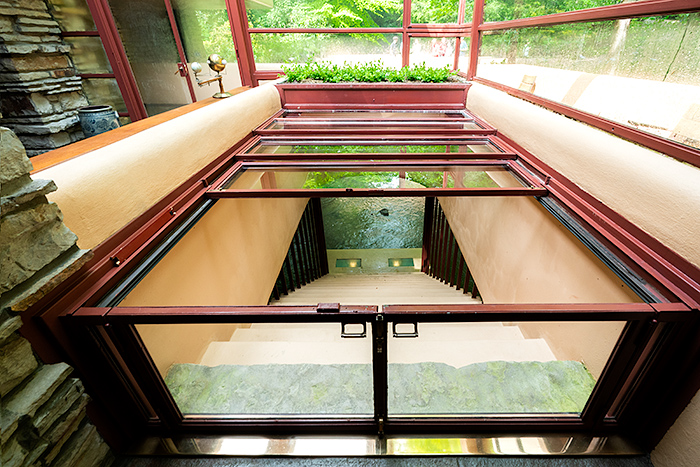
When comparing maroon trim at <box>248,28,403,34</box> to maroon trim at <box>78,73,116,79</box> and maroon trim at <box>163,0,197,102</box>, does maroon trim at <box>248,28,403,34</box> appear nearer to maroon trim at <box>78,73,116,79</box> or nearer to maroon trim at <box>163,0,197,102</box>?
maroon trim at <box>163,0,197,102</box>

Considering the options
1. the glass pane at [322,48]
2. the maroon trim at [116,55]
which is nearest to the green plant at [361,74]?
the glass pane at [322,48]

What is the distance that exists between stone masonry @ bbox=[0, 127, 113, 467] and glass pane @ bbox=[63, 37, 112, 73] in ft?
12.4

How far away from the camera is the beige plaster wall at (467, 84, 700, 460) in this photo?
118cm

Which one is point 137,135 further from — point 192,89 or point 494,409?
point 192,89

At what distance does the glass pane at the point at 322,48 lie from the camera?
4.70 meters

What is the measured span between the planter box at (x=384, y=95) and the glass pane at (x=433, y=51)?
123cm

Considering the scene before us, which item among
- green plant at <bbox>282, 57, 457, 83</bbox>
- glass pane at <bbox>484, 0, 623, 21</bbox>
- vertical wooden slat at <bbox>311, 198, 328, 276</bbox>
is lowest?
vertical wooden slat at <bbox>311, 198, 328, 276</bbox>

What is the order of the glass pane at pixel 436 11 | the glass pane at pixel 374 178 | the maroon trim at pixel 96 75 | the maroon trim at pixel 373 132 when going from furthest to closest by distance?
the glass pane at pixel 436 11 → the maroon trim at pixel 96 75 → the maroon trim at pixel 373 132 → the glass pane at pixel 374 178

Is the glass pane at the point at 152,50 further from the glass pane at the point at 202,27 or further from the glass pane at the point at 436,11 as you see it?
the glass pane at the point at 436,11

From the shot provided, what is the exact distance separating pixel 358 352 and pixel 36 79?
14.1ft

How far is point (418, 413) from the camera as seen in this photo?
4.78ft

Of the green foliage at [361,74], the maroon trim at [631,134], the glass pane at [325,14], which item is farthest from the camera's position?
the glass pane at [325,14]

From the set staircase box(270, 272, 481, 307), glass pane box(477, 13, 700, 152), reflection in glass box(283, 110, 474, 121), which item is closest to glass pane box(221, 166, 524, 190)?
glass pane box(477, 13, 700, 152)

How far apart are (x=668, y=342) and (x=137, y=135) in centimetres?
271
